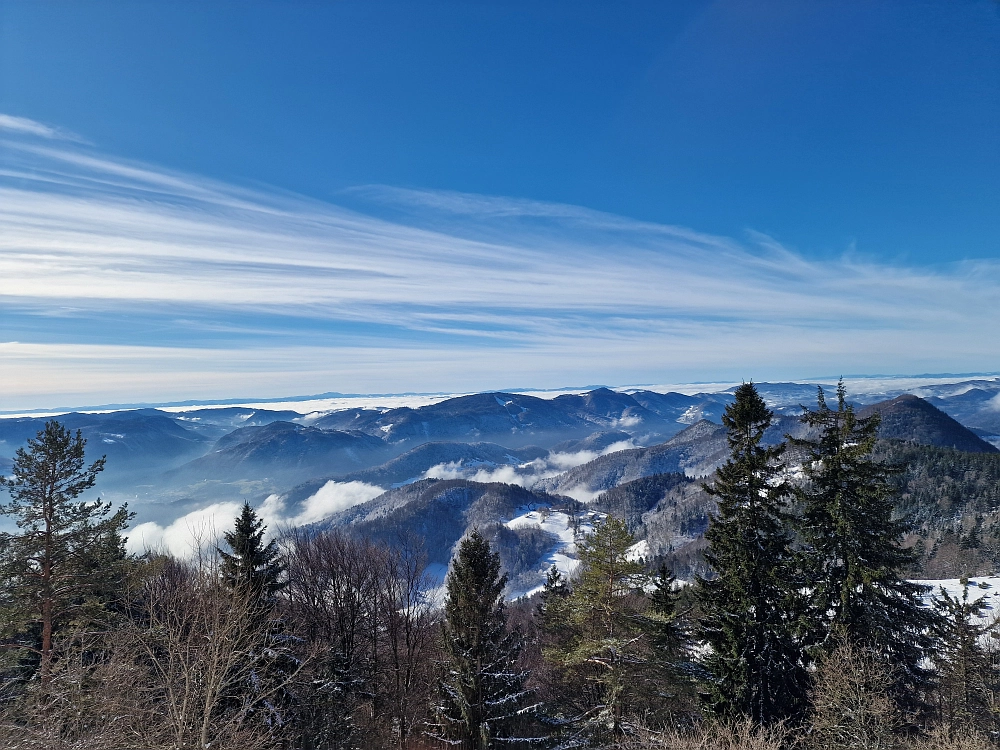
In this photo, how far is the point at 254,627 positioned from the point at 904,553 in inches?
1098

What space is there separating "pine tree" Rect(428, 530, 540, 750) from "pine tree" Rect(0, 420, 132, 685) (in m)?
14.1

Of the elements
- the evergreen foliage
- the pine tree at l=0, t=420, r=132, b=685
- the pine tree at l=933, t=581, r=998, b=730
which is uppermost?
the pine tree at l=0, t=420, r=132, b=685

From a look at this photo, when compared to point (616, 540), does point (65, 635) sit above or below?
below

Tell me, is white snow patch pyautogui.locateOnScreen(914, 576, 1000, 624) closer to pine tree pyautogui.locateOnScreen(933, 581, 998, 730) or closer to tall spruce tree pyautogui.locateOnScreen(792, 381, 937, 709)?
pine tree pyautogui.locateOnScreen(933, 581, 998, 730)

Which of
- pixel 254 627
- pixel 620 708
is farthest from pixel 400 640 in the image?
pixel 620 708

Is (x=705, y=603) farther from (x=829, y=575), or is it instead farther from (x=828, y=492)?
(x=828, y=492)

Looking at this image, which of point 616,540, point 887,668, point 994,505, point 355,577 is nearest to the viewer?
point 887,668

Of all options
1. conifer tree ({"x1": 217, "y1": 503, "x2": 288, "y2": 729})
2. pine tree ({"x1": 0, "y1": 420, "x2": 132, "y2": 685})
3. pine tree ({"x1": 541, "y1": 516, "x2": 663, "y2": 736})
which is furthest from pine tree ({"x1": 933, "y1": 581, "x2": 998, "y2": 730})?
pine tree ({"x1": 0, "y1": 420, "x2": 132, "y2": 685})

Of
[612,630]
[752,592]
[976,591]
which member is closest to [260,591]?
[612,630]

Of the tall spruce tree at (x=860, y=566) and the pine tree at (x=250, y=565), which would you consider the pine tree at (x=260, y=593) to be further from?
the tall spruce tree at (x=860, y=566)

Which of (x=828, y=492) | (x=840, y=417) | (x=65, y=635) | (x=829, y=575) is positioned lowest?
(x=65, y=635)

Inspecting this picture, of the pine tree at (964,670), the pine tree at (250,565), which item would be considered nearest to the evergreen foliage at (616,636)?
the pine tree at (250,565)

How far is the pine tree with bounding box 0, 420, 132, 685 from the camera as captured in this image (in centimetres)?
1889

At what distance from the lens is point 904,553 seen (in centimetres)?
2042
